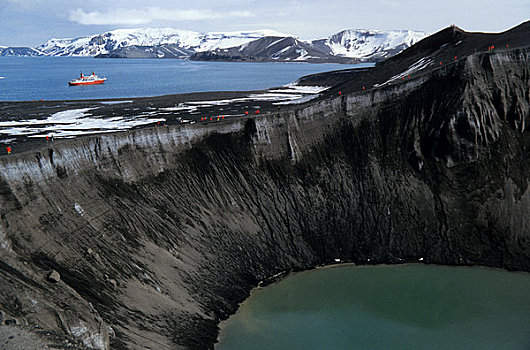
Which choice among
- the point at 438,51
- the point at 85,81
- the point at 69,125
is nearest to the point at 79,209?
the point at 69,125

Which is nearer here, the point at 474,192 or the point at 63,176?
the point at 63,176

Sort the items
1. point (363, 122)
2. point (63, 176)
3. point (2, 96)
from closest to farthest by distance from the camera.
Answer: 1. point (63, 176)
2. point (363, 122)
3. point (2, 96)

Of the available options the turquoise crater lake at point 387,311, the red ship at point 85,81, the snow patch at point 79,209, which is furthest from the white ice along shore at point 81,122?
the red ship at point 85,81

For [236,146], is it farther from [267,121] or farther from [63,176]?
[63,176]

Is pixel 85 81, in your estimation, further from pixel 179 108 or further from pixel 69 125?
pixel 69 125

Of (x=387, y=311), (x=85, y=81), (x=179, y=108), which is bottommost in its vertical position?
(x=387, y=311)

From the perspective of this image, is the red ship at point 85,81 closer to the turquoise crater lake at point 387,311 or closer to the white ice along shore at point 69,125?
the white ice along shore at point 69,125

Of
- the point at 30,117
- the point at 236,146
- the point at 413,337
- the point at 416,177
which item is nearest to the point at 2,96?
the point at 30,117
